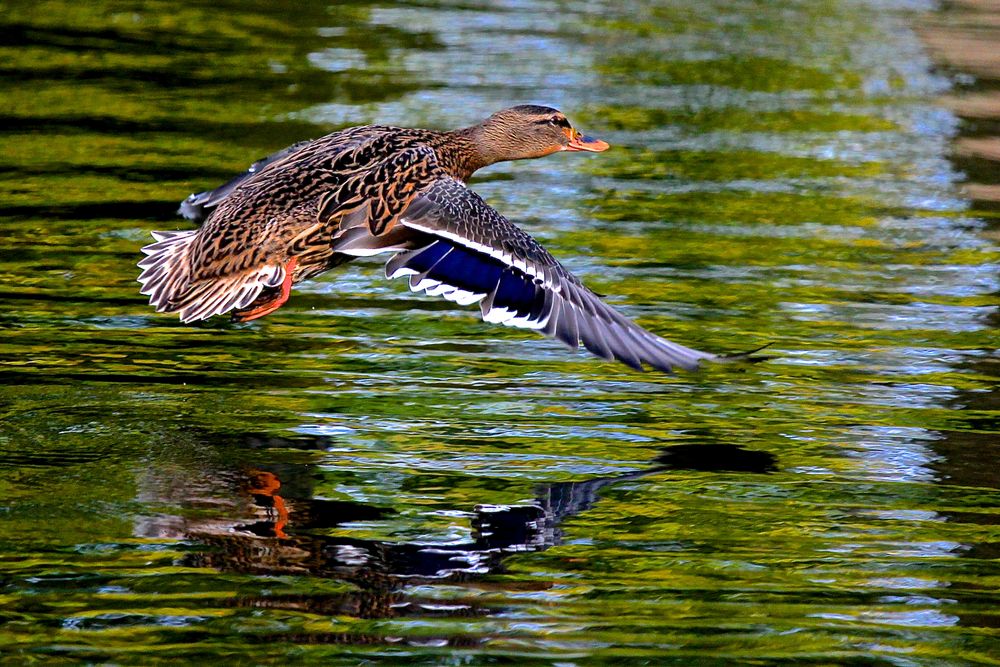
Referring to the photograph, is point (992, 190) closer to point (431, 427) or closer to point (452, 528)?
point (431, 427)

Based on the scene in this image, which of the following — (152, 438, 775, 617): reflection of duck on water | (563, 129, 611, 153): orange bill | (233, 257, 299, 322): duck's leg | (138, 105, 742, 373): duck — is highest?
(563, 129, 611, 153): orange bill

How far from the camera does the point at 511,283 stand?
6.73 m

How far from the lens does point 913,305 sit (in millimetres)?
8773

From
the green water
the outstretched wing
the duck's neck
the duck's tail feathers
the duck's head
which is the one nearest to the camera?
the green water

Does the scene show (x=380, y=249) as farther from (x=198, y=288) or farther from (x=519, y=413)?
(x=519, y=413)

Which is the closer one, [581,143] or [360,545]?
[360,545]

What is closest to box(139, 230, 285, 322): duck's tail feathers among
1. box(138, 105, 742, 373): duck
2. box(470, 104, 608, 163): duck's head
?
box(138, 105, 742, 373): duck

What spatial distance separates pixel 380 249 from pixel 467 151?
1592mm

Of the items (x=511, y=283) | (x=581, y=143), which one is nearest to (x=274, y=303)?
(x=511, y=283)

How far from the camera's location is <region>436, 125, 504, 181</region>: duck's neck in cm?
822

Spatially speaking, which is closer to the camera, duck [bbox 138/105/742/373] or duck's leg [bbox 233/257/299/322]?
duck [bbox 138/105/742/373]

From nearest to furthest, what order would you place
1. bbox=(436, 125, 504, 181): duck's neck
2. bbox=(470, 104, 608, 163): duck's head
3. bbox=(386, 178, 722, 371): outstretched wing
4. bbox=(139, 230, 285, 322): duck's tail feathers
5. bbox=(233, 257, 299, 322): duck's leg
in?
bbox=(386, 178, 722, 371): outstretched wing → bbox=(139, 230, 285, 322): duck's tail feathers → bbox=(233, 257, 299, 322): duck's leg → bbox=(436, 125, 504, 181): duck's neck → bbox=(470, 104, 608, 163): duck's head

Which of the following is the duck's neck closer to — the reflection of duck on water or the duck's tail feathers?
the duck's tail feathers

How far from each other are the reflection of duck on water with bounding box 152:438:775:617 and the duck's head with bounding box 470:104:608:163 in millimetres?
2842
